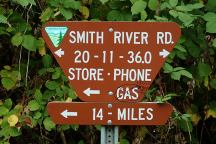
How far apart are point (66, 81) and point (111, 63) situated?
2.95 feet

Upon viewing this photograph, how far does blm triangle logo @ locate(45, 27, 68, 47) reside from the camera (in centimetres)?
182

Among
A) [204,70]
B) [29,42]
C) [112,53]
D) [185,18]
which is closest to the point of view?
[112,53]

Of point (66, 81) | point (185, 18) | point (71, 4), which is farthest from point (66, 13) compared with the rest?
point (185, 18)

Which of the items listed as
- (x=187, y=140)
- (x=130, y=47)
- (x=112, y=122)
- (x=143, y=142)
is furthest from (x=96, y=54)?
(x=187, y=140)

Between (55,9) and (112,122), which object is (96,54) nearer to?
(112,122)

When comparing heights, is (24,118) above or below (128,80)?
below

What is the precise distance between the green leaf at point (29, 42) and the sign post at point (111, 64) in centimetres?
80

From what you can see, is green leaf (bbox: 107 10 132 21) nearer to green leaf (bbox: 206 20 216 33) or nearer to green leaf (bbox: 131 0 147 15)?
green leaf (bbox: 131 0 147 15)

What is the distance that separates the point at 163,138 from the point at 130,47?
1182 millimetres

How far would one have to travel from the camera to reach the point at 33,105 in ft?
8.63

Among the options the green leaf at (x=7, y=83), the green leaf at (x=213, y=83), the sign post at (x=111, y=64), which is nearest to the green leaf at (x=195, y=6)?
the green leaf at (x=213, y=83)

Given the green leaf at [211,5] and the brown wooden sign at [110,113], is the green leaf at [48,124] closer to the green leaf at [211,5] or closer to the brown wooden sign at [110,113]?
the brown wooden sign at [110,113]

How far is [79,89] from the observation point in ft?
6.02

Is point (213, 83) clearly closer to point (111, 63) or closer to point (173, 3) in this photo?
point (173, 3)
